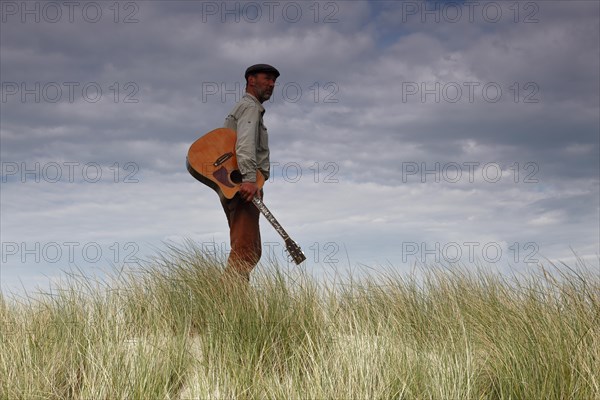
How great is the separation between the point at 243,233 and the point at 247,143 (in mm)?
919

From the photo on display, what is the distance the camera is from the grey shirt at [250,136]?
249 inches

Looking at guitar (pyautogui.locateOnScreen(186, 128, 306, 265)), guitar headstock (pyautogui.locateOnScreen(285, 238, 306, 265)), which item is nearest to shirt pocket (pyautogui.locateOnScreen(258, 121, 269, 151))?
guitar (pyautogui.locateOnScreen(186, 128, 306, 265))

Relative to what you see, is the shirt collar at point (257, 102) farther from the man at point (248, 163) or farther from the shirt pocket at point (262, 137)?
the shirt pocket at point (262, 137)

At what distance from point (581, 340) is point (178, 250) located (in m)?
3.85

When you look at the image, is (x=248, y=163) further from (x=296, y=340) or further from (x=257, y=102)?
(x=296, y=340)

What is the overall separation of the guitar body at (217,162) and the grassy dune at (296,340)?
2.47ft

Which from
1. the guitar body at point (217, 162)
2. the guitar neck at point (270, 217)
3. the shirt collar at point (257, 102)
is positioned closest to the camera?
the guitar neck at point (270, 217)

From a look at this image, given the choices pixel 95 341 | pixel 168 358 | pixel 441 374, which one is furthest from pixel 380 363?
pixel 95 341

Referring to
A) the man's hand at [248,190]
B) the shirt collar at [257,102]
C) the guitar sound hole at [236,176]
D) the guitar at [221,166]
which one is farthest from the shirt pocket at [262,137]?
the man's hand at [248,190]

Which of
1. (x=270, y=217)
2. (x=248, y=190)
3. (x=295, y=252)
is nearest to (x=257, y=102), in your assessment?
(x=248, y=190)

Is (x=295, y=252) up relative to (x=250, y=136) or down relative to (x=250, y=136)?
down

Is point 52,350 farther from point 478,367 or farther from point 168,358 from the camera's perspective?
point 478,367

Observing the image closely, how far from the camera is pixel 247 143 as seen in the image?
637cm

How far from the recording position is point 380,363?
15.2 ft
